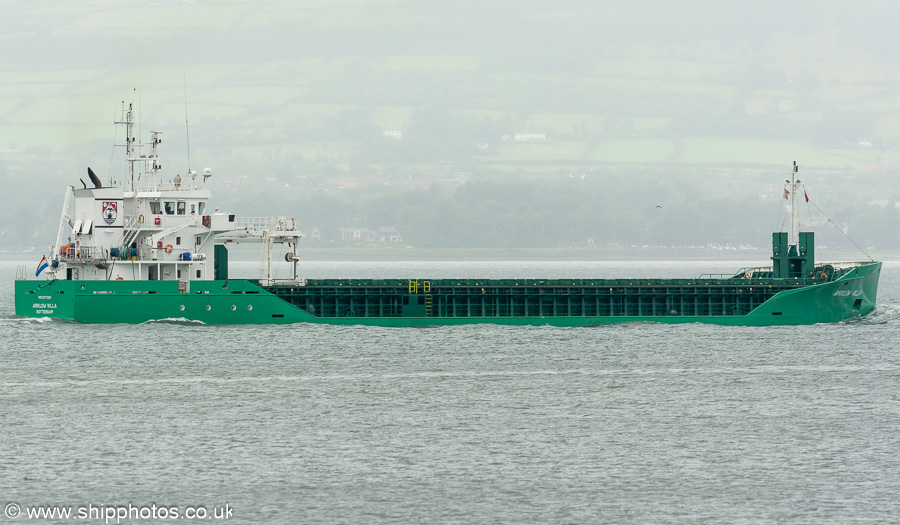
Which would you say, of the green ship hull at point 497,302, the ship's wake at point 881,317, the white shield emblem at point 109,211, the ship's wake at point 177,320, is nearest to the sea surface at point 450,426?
the ship's wake at point 177,320

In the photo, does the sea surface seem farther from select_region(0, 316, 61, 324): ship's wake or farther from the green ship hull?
the green ship hull

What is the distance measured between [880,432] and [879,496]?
790cm

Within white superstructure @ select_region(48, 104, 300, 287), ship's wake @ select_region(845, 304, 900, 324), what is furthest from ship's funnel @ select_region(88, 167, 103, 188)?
ship's wake @ select_region(845, 304, 900, 324)

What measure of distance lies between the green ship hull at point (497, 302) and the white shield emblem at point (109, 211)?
13.3 ft

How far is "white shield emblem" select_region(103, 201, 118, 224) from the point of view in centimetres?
5778

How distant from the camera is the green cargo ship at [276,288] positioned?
57.0 metres

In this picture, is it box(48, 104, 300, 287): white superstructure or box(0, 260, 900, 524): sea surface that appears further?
box(48, 104, 300, 287): white superstructure

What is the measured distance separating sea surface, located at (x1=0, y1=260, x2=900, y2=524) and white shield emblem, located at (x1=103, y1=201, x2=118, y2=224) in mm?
5636

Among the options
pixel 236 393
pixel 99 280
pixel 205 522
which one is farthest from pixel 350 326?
pixel 205 522

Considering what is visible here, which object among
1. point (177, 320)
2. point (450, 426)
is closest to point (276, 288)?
point (177, 320)

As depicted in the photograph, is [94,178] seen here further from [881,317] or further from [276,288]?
[881,317]

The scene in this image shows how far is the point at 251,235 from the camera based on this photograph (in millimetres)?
59719

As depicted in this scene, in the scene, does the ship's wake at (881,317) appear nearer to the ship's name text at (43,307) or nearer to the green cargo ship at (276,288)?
the green cargo ship at (276,288)

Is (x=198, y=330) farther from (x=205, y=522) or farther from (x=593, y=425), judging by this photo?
(x=205, y=522)
